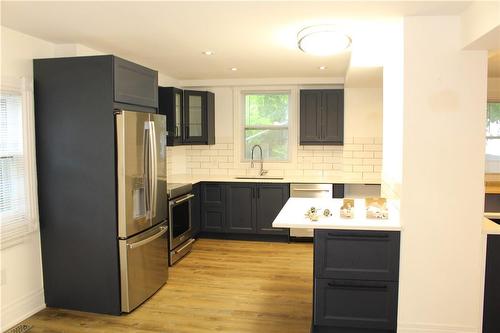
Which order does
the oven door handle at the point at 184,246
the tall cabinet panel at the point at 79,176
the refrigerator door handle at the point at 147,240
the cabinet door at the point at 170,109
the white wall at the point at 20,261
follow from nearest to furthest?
the white wall at the point at 20,261
the tall cabinet panel at the point at 79,176
the refrigerator door handle at the point at 147,240
the oven door handle at the point at 184,246
the cabinet door at the point at 170,109

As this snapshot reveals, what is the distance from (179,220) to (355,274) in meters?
2.53

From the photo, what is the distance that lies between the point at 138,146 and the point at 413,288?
2.46 metres

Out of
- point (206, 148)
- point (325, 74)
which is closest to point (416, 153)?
point (325, 74)

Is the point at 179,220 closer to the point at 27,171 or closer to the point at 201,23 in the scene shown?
the point at 27,171

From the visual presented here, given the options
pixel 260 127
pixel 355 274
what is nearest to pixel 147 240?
pixel 355 274

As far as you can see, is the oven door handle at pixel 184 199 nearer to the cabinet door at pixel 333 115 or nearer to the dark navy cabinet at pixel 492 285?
the cabinet door at pixel 333 115

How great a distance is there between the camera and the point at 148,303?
3.59m

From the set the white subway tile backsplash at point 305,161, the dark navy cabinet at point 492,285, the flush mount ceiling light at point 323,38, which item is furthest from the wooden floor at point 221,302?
the flush mount ceiling light at point 323,38

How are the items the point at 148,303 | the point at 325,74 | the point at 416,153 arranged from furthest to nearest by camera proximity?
the point at 325,74 < the point at 148,303 < the point at 416,153

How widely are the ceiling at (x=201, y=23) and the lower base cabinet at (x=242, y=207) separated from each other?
1.91m

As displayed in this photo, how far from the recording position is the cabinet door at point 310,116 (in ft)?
18.6

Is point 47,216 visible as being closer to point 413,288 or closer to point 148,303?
point 148,303

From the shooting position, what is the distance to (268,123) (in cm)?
616

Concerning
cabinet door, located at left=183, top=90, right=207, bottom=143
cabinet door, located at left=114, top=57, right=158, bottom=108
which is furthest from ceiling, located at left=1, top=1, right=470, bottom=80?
cabinet door, located at left=183, top=90, right=207, bottom=143
